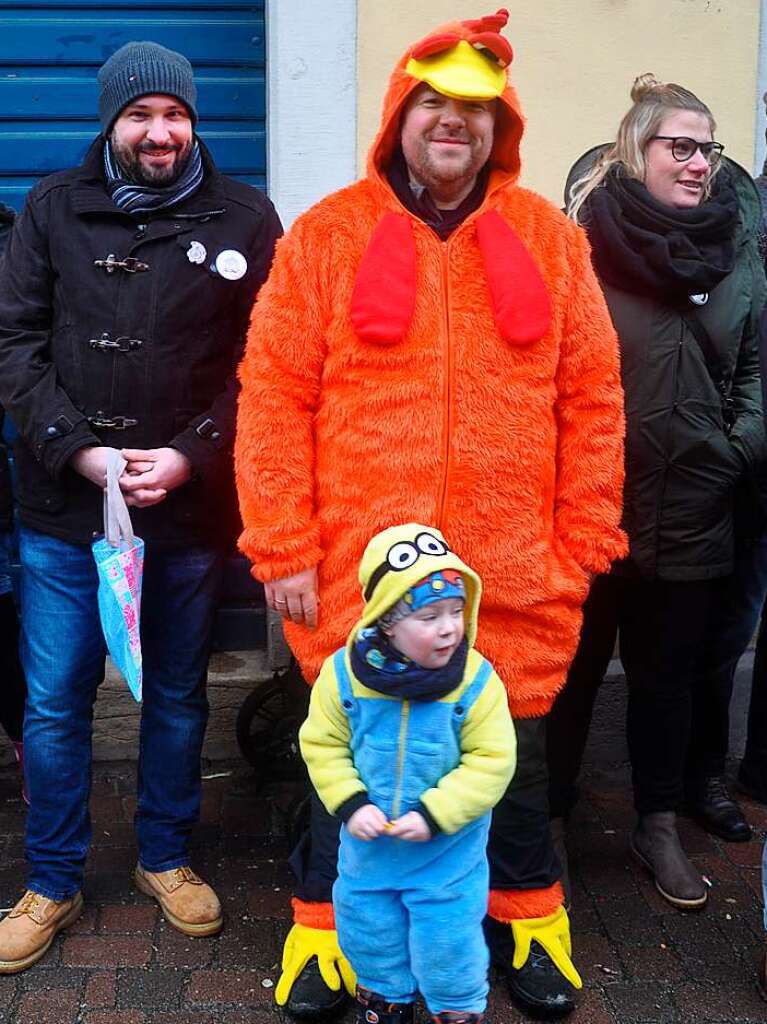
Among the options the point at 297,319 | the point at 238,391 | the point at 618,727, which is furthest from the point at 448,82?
the point at 618,727

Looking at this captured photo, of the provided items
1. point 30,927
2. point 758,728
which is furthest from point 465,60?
point 758,728

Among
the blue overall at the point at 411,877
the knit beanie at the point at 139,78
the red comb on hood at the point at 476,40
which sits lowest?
the blue overall at the point at 411,877

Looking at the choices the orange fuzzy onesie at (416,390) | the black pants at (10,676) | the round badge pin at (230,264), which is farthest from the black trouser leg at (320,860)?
the round badge pin at (230,264)

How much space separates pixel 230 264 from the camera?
3.30m

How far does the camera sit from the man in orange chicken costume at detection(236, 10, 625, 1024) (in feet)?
9.76

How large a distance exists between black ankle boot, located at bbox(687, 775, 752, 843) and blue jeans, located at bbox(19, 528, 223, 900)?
167cm

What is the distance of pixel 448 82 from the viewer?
2.90 metres

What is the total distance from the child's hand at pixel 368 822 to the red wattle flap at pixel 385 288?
1.05 m

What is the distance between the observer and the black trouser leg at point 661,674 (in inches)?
144

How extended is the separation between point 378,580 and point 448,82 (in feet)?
3.76

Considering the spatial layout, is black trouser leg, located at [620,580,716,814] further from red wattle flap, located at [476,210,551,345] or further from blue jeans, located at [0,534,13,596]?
blue jeans, located at [0,534,13,596]

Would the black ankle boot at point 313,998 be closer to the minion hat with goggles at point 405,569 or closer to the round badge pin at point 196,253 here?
the minion hat with goggles at point 405,569

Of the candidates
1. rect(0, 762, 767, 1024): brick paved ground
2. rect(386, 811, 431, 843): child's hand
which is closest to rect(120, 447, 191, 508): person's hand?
rect(386, 811, 431, 843): child's hand

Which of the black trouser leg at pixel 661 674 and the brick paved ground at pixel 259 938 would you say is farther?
the black trouser leg at pixel 661 674
